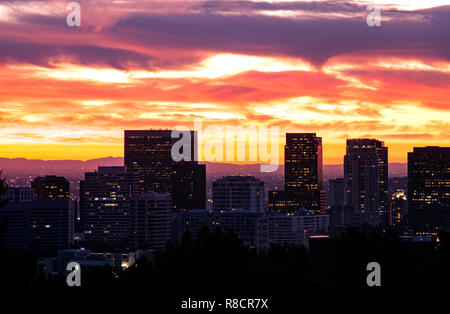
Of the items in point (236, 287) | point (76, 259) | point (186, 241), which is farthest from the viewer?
point (76, 259)

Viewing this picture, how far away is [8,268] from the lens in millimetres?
39812

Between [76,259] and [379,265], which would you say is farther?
[76,259]
